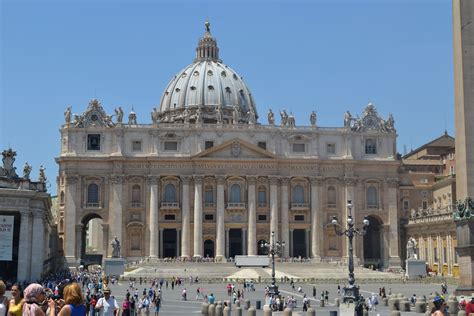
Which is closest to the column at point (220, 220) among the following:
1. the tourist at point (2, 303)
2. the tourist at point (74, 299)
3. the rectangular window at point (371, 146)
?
the rectangular window at point (371, 146)

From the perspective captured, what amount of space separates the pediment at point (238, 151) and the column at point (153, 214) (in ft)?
Result: 22.9

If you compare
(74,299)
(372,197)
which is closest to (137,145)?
(372,197)

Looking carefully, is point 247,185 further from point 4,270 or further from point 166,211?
point 4,270

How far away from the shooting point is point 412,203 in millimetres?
99938

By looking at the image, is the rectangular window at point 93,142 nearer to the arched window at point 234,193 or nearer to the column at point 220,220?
the column at point 220,220

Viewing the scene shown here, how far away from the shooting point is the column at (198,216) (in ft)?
294

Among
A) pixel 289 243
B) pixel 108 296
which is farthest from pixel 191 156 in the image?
pixel 108 296

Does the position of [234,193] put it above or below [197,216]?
above

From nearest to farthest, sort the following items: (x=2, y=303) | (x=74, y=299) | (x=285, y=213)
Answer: (x=74, y=299), (x=2, y=303), (x=285, y=213)

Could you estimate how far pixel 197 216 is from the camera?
90.1 m

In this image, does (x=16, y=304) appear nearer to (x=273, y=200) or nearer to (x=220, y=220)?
(x=220, y=220)

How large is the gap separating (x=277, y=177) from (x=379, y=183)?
1241 centimetres

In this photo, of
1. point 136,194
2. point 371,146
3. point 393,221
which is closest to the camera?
point 136,194

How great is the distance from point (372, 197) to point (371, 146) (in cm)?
616
